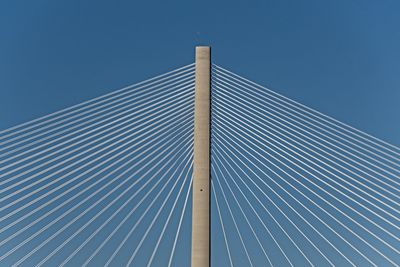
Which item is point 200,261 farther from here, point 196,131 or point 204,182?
point 196,131

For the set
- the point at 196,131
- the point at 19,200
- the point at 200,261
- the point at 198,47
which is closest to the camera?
the point at 19,200

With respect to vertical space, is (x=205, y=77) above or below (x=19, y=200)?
above

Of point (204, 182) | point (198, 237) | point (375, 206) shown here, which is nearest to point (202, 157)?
point (204, 182)

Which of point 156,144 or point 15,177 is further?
point 156,144

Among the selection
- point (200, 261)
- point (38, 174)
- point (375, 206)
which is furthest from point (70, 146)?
point (375, 206)

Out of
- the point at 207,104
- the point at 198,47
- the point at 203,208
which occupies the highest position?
the point at 198,47

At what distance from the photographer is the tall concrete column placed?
1752 cm

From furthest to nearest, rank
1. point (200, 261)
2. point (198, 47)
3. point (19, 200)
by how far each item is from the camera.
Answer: point (198, 47) < point (200, 261) < point (19, 200)

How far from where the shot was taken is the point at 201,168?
1814 cm

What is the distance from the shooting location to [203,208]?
17828mm

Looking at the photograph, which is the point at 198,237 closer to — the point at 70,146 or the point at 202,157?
the point at 202,157

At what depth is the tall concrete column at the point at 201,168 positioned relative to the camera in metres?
17.5

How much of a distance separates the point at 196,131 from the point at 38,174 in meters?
4.37

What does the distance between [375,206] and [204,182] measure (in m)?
4.42
